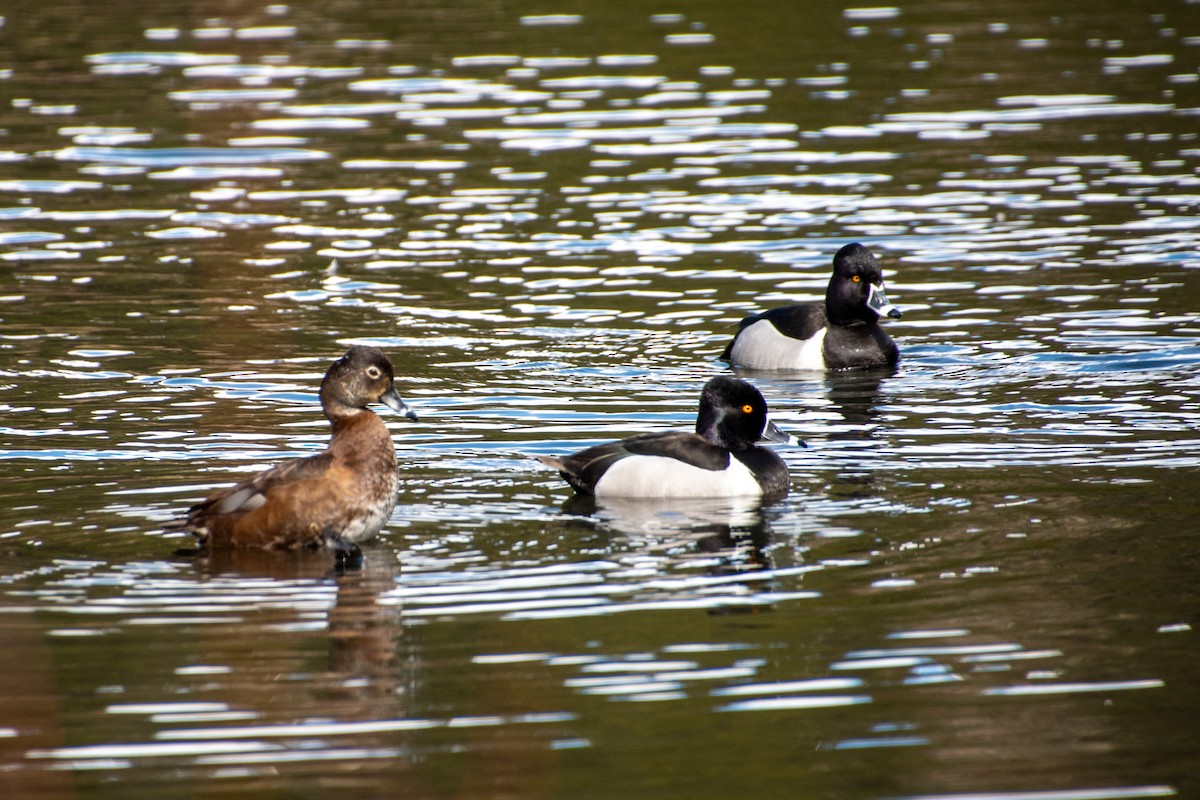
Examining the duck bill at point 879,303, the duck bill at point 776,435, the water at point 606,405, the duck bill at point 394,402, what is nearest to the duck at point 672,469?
the water at point 606,405

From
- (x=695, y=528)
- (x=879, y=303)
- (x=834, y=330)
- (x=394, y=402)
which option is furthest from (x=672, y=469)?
(x=879, y=303)

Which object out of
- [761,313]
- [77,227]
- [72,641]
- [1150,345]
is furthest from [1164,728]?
[77,227]

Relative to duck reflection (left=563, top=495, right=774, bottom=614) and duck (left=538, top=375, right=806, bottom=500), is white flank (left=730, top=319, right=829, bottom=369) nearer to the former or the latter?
duck (left=538, top=375, right=806, bottom=500)

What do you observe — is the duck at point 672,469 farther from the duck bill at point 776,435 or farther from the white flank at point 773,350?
the white flank at point 773,350

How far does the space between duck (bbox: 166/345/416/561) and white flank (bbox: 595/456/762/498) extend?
155cm

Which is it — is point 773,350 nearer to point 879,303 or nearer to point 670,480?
point 879,303

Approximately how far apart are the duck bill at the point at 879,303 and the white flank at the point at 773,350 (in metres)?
0.44

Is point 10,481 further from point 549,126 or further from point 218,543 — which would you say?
point 549,126

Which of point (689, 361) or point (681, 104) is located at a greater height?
point (681, 104)

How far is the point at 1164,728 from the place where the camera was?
6.82m

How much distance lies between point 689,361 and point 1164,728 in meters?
8.18

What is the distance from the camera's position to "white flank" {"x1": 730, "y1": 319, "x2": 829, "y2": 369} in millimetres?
14828

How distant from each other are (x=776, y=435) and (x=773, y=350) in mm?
3586

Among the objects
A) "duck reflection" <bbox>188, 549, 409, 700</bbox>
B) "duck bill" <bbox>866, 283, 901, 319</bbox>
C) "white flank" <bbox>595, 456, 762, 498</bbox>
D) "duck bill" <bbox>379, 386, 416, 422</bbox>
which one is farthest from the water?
"duck bill" <bbox>379, 386, 416, 422</bbox>
